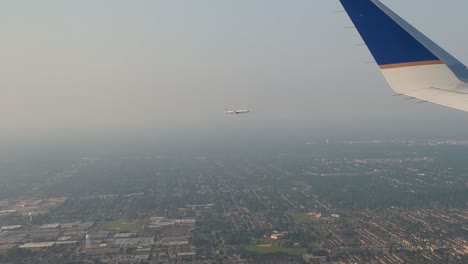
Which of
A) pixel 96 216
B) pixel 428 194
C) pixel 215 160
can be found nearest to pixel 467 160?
pixel 428 194

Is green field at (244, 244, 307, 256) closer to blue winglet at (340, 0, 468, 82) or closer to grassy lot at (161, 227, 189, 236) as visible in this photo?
grassy lot at (161, 227, 189, 236)

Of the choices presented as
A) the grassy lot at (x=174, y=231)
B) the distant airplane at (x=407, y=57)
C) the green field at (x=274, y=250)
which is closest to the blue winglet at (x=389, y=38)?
the distant airplane at (x=407, y=57)

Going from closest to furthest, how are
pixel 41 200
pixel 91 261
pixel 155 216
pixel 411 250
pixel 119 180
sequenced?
1. pixel 91 261
2. pixel 411 250
3. pixel 155 216
4. pixel 41 200
5. pixel 119 180

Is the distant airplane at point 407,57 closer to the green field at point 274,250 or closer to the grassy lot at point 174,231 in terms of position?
the green field at point 274,250

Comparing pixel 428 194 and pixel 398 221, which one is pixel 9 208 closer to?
pixel 398 221

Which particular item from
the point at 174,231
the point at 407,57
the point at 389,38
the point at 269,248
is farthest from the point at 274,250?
the point at 389,38

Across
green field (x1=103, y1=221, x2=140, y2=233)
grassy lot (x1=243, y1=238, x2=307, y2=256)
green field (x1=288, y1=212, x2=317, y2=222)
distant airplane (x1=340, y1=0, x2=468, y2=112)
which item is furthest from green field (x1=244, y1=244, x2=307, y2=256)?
distant airplane (x1=340, y1=0, x2=468, y2=112)
